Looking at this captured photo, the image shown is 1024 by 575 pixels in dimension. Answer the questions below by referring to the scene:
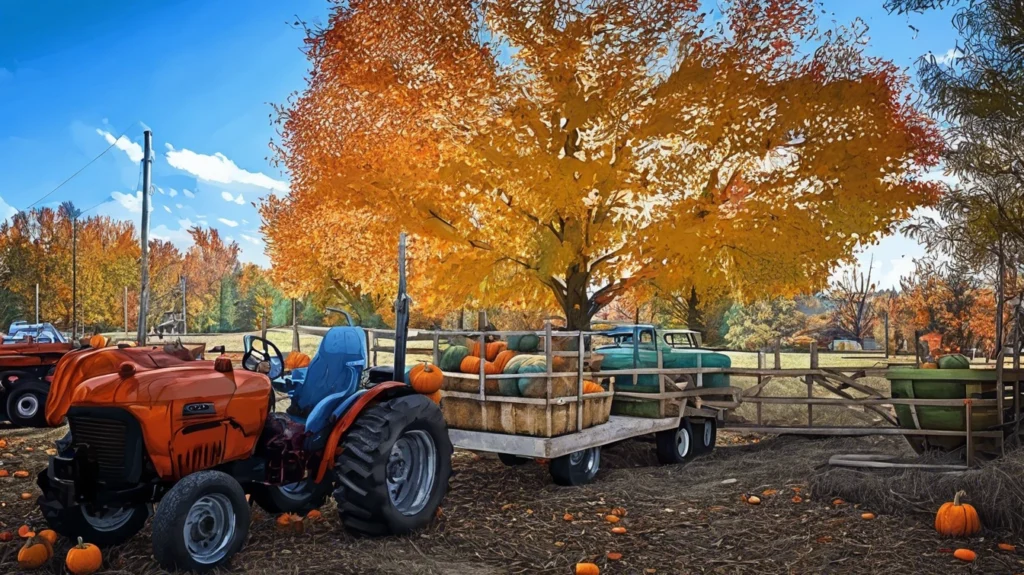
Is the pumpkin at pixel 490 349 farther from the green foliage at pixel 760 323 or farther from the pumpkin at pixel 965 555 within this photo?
the green foliage at pixel 760 323

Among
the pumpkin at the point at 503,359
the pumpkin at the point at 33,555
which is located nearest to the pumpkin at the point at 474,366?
the pumpkin at the point at 503,359

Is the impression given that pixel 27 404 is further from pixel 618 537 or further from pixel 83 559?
pixel 618 537

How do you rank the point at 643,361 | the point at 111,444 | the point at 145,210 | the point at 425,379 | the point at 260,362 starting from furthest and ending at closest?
1. the point at 145,210
2. the point at 643,361
3. the point at 425,379
4. the point at 260,362
5. the point at 111,444

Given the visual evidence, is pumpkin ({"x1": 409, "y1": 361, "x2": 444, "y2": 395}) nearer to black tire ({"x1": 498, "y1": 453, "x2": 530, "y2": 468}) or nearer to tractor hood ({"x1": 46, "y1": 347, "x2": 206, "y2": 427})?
black tire ({"x1": 498, "y1": 453, "x2": 530, "y2": 468})

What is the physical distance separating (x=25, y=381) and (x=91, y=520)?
8771 millimetres

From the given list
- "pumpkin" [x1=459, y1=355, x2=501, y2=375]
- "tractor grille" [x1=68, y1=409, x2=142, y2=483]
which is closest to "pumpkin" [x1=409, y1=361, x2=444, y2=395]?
"pumpkin" [x1=459, y1=355, x2=501, y2=375]

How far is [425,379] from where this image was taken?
6535 millimetres

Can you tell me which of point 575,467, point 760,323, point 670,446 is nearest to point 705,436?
point 670,446

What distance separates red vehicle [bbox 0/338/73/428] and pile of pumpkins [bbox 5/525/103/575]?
8.26 metres

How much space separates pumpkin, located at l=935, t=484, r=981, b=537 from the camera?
238 inches

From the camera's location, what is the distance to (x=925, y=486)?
6.99 metres

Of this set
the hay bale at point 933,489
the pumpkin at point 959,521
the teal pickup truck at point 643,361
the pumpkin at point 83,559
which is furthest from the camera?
the teal pickup truck at point 643,361

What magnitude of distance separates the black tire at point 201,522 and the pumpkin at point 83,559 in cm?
50

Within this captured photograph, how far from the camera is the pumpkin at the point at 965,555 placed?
18.2 feet
